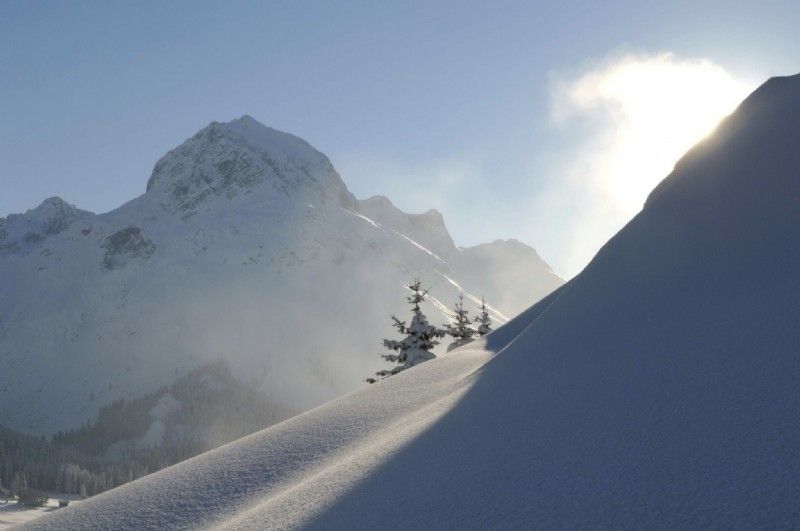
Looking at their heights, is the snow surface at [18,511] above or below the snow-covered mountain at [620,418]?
below

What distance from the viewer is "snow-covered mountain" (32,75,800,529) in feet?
15.9

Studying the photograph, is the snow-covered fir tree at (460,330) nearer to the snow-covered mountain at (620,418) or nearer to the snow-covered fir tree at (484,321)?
the snow-covered fir tree at (484,321)

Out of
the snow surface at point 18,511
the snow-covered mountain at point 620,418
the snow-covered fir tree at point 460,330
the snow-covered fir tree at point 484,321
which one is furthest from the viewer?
the snow surface at point 18,511

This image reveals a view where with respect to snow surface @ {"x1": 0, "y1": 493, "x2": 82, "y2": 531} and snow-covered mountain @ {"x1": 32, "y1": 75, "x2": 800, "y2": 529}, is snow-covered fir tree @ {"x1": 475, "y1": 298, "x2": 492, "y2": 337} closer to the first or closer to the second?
snow-covered mountain @ {"x1": 32, "y1": 75, "x2": 800, "y2": 529}

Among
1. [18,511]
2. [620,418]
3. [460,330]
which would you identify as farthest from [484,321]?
[18,511]

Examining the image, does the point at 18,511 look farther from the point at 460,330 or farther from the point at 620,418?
the point at 620,418

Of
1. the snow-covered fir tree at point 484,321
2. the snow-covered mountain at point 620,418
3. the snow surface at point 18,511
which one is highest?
the snow-covered fir tree at point 484,321

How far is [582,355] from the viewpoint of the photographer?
812 cm

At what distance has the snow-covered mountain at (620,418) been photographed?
4852mm

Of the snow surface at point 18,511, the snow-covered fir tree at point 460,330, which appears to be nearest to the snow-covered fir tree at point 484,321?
the snow-covered fir tree at point 460,330

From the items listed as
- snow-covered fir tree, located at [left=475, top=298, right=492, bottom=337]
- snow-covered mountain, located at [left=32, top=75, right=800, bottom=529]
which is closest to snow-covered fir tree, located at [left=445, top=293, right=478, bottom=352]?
snow-covered fir tree, located at [left=475, top=298, right=492, bottom=337]

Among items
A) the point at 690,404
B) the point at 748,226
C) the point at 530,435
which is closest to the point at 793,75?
the point at 748,226

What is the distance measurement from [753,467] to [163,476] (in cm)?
888

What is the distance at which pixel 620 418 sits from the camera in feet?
19.9
